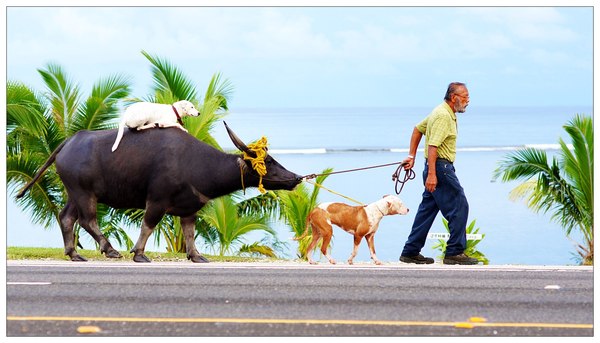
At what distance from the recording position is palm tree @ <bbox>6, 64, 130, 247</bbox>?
17.3 m

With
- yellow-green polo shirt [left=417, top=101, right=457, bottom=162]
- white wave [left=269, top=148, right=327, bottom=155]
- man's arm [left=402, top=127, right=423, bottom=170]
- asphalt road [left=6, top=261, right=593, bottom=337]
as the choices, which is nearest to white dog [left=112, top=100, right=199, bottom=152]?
asphalt road [left=6, top=261, right=593, bottom=337]

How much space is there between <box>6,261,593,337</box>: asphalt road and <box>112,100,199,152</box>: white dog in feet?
5.67

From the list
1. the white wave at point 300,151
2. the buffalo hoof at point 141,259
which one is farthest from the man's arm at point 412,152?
the white wave at point 300,151

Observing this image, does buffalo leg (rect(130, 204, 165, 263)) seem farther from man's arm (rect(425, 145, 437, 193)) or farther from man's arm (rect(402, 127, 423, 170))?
man's arm (rect(425, 145, 437, 193))

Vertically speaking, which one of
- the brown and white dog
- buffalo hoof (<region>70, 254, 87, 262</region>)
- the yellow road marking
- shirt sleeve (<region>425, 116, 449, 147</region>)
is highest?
shirt sleeve (<region>425, 116, 449, 147</region>)

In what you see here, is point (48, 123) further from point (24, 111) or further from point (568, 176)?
point (568, 176)

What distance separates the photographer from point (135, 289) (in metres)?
10.4

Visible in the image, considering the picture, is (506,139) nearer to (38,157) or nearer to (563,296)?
(38,157)

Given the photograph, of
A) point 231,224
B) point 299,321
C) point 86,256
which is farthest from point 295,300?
point 231,224

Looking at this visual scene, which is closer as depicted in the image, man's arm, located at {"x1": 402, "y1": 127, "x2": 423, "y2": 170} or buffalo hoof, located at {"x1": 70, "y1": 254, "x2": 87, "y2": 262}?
man's arm, located at {"x1": 402, "y1": 127, "x2": 423, "y2": 170}

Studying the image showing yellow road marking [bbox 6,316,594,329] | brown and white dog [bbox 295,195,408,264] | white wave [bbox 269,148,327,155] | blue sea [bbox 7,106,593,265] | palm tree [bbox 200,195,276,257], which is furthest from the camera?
white wave [bbox 269,148,327,155]

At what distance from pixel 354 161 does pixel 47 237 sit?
1013 inches

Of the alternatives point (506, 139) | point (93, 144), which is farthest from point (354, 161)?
point (93, 144)

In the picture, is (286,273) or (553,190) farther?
(553,190)
